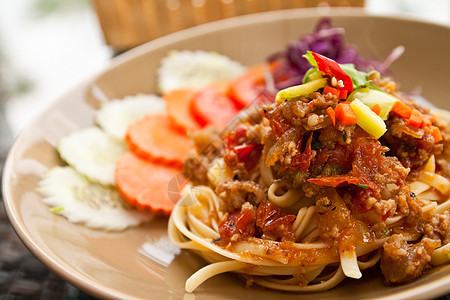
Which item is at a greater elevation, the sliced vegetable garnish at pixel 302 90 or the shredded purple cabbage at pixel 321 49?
the sliced vegetable garnish at pixel 302 90

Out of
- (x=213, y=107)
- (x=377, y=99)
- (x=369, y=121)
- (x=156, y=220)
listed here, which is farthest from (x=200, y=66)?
(x=369, y=121)

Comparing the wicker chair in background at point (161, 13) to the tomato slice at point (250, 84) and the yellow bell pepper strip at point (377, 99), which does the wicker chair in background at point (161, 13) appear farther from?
the yellow bell pepper strip at point (377, 99)

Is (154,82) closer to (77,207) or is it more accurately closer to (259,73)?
(259,73)

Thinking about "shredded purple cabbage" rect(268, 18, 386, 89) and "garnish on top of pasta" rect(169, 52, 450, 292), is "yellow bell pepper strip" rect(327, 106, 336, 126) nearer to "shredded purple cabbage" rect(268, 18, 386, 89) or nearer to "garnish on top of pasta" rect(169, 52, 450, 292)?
"garnish on top of pasta" rect(169, 52, 450, 292)

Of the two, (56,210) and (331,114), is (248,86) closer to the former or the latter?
(331,114)

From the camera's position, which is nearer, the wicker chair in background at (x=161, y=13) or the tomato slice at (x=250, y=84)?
the tomato slice at (x=250, y=84)

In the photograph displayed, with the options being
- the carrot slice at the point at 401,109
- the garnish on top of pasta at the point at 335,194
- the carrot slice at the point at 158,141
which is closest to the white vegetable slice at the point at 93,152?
the carrot slice at the point at 158,141

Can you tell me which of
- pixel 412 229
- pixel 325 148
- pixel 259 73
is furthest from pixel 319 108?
pixel 259 73
